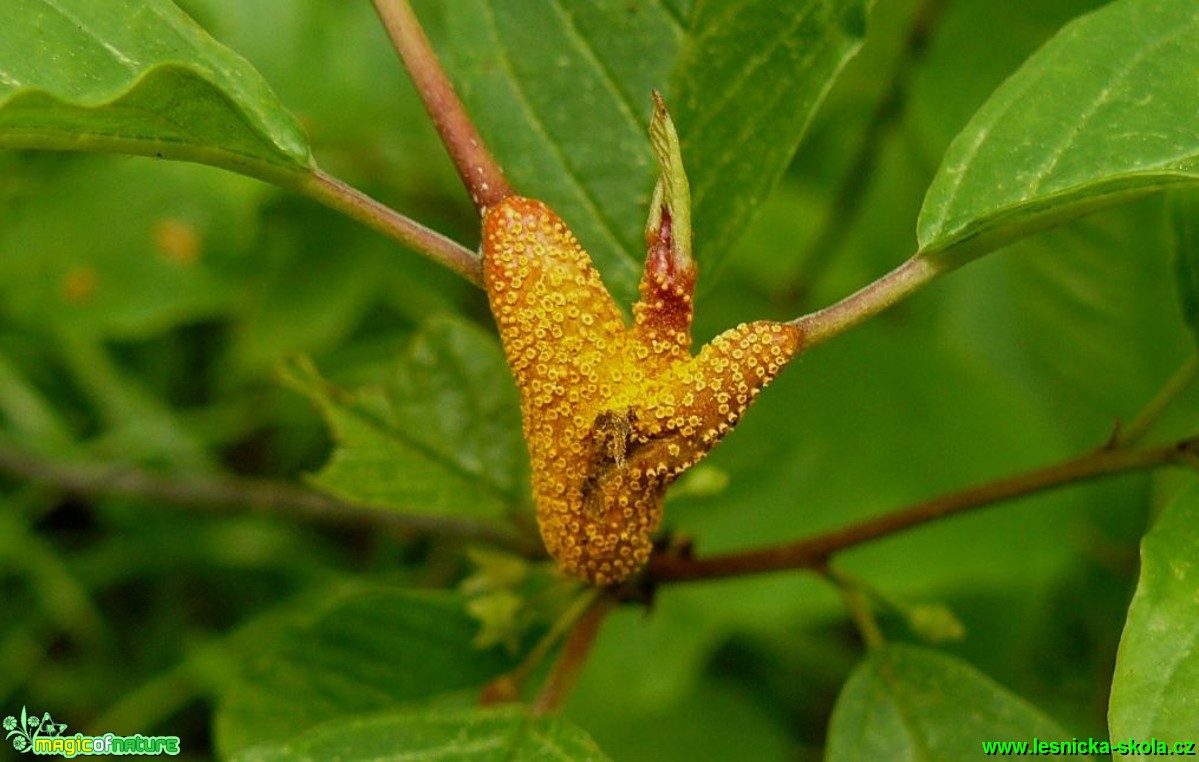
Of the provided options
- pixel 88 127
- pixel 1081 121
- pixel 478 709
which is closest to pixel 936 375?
pixel 1081 121

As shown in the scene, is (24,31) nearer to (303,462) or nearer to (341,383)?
(341,383)

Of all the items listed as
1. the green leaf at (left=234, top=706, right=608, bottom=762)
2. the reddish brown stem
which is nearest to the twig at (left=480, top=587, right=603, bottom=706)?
the reddish brown stem

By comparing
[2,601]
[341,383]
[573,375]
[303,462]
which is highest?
[573,375]

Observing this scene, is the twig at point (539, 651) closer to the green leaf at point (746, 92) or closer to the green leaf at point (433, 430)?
the green leaf at point (433, 430)

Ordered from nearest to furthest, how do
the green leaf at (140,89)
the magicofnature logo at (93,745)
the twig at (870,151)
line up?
the green leaf at (140,89)
the magicofnature logo at (93,745)
the twig at (870,151)

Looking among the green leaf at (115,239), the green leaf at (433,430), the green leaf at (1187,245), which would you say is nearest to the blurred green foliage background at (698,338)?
the green leaf at (115,239)

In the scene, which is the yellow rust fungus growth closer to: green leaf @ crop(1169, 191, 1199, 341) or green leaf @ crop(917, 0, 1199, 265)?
green leaf @ crop(917, 0, 1199, 265)

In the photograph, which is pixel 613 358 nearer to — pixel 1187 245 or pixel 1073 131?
pixel 1073 131

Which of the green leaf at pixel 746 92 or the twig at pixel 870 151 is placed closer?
the green leaf at pixel 746 92
